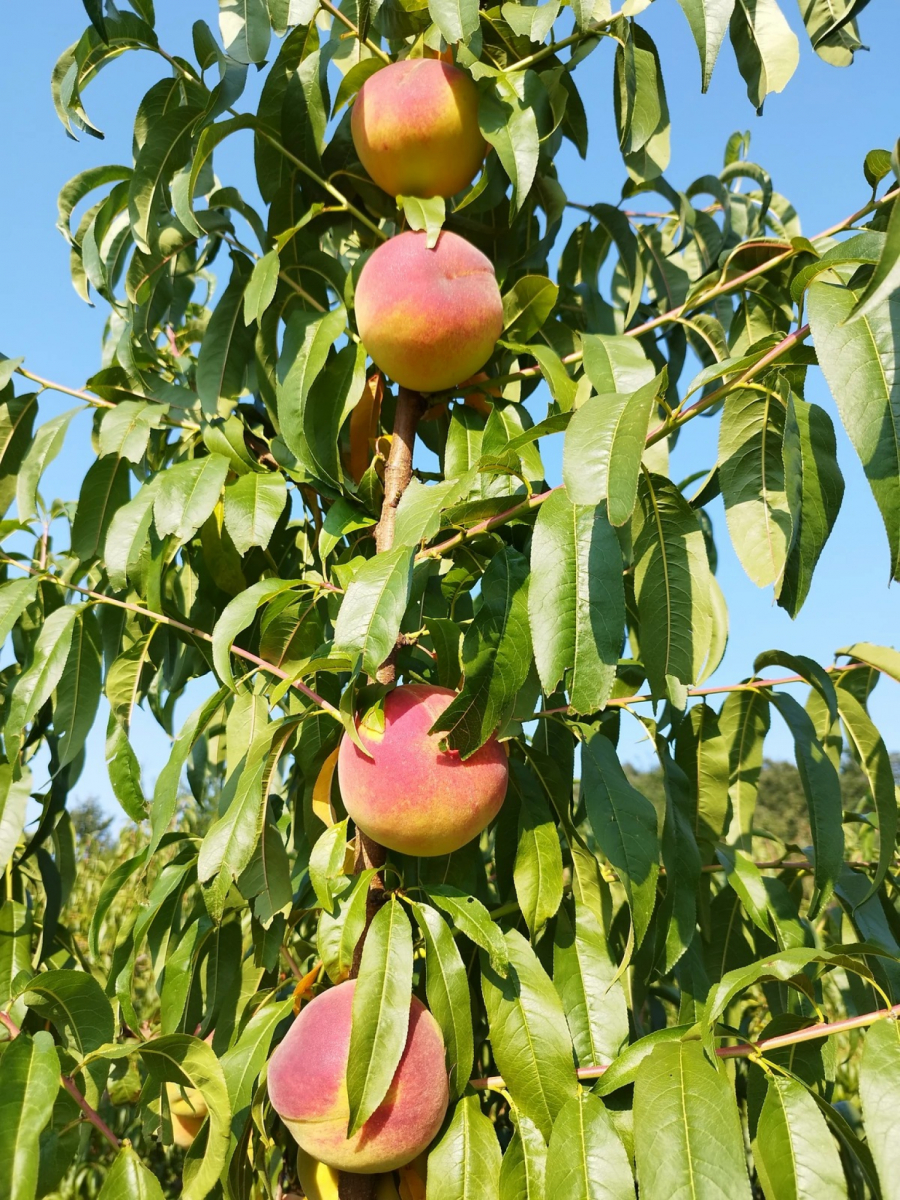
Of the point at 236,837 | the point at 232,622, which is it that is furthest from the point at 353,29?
the point at 236,837

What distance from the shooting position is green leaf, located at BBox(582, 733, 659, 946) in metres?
0.97

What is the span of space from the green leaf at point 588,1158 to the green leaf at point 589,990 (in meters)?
0.13

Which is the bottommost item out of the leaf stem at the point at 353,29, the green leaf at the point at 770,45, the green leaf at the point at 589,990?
the green leaf at the point at 589,990

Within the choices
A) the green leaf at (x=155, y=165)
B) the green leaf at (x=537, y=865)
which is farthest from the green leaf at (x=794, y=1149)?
the green leaf at (x=155, y=165)

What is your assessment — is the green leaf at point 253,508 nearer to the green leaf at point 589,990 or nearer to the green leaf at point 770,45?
the green leaf at point 589,990

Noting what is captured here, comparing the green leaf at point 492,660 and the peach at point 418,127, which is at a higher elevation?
the peach at point 418,127

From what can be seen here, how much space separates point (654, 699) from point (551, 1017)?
33 cm

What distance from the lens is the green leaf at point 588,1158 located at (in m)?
0.86

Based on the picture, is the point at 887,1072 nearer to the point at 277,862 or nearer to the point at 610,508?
the point at 610,508

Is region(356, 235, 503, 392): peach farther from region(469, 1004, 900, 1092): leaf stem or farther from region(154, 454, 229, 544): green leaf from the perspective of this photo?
region(469, 1004, 900, 1092): leaf stem

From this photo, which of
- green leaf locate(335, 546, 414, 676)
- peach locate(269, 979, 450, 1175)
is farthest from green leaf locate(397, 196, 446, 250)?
peach locate(269, 979, 450, 1175)

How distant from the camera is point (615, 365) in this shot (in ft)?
3.38

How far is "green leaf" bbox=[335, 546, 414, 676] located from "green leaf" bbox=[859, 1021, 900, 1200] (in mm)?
493

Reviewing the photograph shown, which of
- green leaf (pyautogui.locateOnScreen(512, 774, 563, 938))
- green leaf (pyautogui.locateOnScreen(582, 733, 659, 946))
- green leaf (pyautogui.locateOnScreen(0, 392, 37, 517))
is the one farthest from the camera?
green leaf (pyautogui.locateOnScreen(0, 392, 37, 517))
